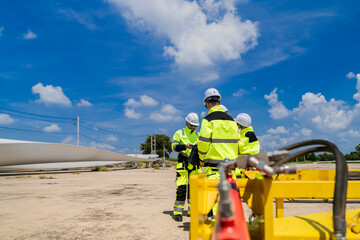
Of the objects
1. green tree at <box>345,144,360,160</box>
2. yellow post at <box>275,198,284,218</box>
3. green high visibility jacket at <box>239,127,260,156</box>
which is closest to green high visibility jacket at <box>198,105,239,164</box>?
yellow post at <box>275,198,284,218</box>

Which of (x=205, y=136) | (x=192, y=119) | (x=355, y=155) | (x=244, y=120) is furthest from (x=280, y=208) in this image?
(x=355, y=155)

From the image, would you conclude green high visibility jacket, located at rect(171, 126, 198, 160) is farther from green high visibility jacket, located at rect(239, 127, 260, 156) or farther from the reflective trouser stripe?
green high visibility jacket, located at rect(239, 127, 260, 156)

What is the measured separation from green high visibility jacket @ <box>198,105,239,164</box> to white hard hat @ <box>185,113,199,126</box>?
2.27 metres

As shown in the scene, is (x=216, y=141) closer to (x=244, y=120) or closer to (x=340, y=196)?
(x=244, y=120)

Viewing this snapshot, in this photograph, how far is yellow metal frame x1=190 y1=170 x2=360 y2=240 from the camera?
1.55 m

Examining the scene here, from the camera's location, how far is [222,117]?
3.60 m

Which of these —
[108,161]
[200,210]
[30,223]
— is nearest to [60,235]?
[30,223]

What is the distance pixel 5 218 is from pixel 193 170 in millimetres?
3786

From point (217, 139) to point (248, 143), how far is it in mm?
1418

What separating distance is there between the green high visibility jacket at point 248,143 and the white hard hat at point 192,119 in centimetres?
131

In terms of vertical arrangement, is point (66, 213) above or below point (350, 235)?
below

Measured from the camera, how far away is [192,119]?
5.91m

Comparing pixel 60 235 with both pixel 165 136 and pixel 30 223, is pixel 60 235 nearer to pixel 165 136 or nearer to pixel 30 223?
pixel 30 223

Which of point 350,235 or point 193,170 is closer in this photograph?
point 350,235
